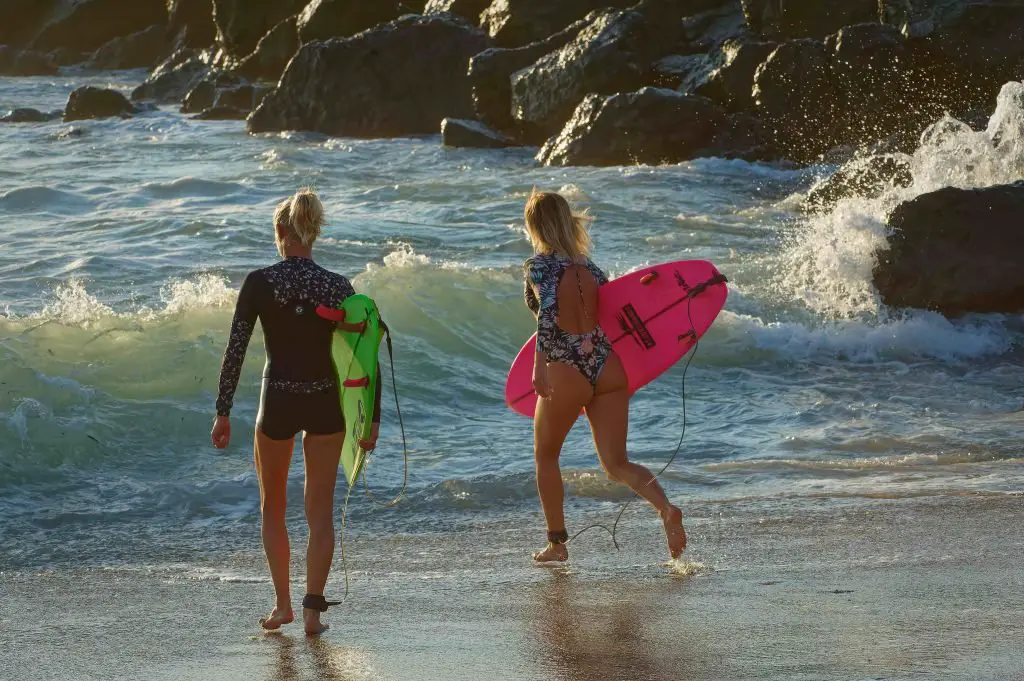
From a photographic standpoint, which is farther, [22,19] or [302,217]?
[22,19]

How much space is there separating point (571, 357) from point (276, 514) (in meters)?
1.44

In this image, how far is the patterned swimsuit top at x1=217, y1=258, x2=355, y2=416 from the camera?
16.9 ft

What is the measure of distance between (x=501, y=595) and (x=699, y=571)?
0.87 meters

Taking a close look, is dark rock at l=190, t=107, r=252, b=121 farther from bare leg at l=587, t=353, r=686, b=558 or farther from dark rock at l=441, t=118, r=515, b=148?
bare leg at l=587, t=353, r=686, b=558

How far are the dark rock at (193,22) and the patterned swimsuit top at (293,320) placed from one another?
42816mm

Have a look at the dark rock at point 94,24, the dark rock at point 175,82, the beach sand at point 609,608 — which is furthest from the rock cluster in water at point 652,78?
the dark rock at point 94,24

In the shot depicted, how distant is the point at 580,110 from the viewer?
2362 centimetres

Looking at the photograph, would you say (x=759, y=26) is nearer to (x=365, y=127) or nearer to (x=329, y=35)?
(x=365, y=127)

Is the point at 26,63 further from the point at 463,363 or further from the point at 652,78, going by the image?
the point at 463,363

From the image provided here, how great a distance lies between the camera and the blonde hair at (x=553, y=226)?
5.87 meters

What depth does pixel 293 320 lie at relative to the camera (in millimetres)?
5188

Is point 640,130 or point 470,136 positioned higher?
point 640,130

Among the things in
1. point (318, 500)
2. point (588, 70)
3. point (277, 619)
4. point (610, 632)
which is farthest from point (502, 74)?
point (610, 632)

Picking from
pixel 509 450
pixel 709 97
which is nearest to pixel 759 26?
pixel 709 97
